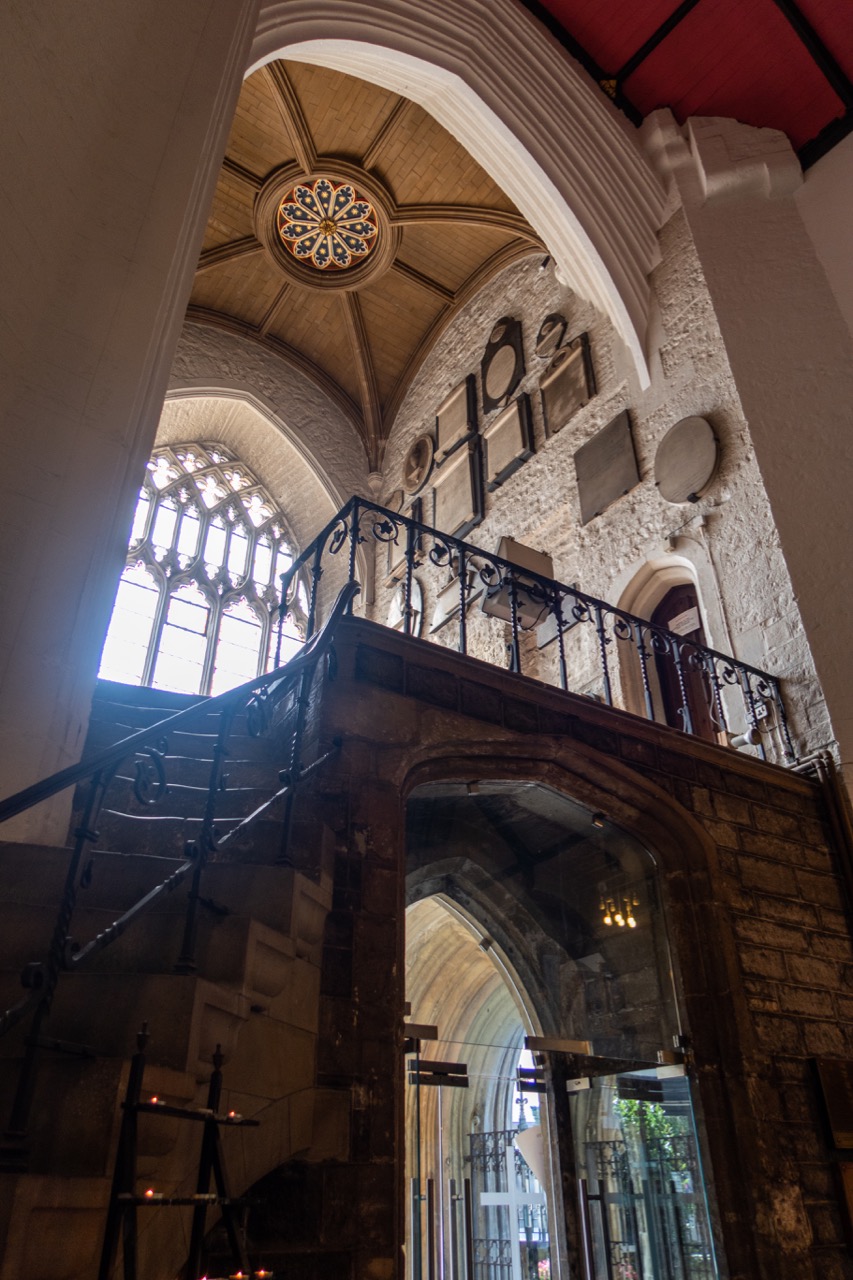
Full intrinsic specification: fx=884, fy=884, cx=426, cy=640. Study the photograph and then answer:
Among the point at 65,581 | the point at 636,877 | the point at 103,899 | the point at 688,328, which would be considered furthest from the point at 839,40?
the point at 103,899

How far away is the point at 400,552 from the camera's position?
11086 mm

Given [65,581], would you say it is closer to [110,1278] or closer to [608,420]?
[110,1278]

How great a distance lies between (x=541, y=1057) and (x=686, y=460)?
4.57 metres

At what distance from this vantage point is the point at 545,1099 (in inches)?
167

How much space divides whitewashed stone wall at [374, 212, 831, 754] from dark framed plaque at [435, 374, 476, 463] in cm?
76

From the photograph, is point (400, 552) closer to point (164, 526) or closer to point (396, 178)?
point (164, 526)

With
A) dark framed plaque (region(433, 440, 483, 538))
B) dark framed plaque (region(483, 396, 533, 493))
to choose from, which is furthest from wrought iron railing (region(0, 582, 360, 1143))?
dark framed plaque (region(433, 440, 483, 538))

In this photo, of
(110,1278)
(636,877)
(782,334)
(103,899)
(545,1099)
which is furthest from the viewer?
(782,334)

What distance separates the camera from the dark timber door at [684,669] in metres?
6.72

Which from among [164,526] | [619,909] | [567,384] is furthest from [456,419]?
[619,909]

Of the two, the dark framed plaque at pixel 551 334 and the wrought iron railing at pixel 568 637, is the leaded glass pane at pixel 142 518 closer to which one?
the wrought iron railing at pixel 568 637

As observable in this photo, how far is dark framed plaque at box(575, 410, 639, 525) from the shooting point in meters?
7.63

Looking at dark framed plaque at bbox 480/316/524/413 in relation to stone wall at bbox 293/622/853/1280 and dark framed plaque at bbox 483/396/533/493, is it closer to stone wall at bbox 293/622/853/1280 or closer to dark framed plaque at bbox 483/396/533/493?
dark framed plaque at bbox 483/396/533/493

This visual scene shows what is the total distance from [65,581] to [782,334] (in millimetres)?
5951
